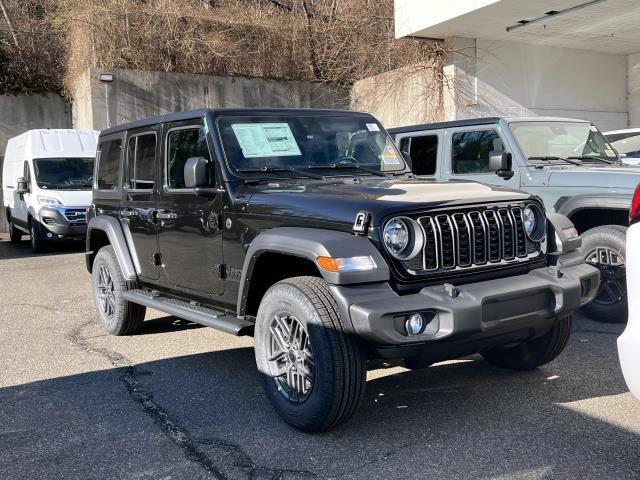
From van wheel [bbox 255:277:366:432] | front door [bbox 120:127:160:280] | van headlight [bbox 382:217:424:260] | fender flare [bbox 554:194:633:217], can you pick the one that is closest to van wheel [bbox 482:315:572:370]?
van headlight [bbox 382:217:424:260]

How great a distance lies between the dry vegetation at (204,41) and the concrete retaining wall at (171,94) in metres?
0.32

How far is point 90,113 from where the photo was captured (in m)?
16.7

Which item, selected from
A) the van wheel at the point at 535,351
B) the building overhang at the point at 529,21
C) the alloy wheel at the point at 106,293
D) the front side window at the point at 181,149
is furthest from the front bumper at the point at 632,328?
the building overhang at the point at 529,21

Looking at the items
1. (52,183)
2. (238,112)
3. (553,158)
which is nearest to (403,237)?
(238,112)

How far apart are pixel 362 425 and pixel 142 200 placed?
2.81 metres

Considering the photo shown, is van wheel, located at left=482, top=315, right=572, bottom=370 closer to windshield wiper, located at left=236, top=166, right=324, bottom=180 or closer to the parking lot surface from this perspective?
the parking lot surface

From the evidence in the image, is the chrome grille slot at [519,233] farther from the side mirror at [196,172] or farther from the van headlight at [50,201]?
the van headlight at [50,201]

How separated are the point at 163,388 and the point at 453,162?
4095 mm

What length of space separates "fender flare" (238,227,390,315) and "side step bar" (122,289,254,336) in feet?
1.71

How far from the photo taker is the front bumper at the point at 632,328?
2.78m

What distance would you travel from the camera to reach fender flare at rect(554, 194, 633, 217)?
5.78 m

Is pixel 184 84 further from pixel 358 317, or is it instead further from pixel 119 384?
pixel 358 317

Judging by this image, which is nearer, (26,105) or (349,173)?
(349,173)

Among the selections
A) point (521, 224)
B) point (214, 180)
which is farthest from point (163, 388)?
point (521, 224)
